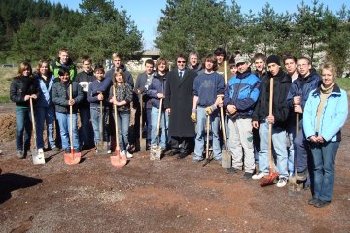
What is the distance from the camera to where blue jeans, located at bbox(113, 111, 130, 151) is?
8.04m

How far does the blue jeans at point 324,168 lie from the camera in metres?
5.18

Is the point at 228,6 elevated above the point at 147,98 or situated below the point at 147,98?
above

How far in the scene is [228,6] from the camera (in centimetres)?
3488

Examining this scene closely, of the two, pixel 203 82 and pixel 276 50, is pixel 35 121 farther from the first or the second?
pixel 276 50

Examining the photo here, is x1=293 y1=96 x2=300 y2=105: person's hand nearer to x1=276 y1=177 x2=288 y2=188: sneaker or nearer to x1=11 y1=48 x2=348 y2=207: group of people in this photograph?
x1=11 y1=48 x2=348 y2=207: group of people

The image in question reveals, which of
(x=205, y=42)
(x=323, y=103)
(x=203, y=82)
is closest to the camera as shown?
(x=323, y=103)

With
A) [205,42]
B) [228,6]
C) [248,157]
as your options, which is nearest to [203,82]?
[248,157]

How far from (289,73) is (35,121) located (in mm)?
5196

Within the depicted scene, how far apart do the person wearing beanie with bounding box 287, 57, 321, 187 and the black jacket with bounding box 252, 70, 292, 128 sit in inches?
3.7

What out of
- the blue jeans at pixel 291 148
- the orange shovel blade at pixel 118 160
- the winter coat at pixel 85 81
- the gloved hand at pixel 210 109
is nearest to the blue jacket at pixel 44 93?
the winter coat at pixel 85 81

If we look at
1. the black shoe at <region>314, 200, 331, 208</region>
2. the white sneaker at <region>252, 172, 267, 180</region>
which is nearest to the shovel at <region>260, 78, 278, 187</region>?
the white sneaker at <region>252, 172, 267, 180</region>

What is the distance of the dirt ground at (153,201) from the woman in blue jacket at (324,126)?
29 cm

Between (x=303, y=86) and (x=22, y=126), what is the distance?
549cm

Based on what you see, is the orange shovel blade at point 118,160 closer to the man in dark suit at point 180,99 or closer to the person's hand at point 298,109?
the man in dark suit at point 180,99
